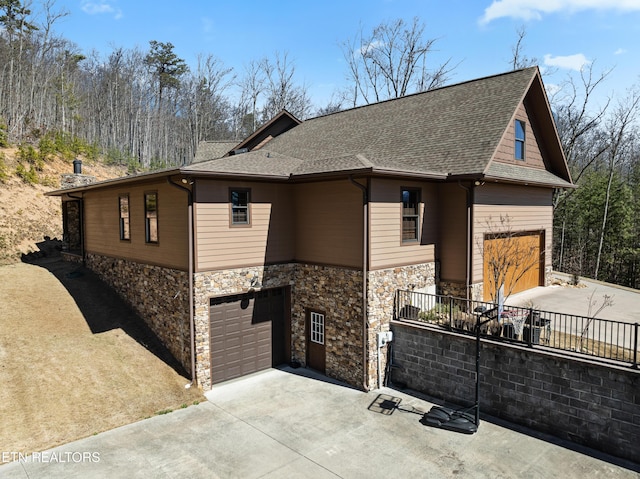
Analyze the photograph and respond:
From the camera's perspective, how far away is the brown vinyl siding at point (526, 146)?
1256cm

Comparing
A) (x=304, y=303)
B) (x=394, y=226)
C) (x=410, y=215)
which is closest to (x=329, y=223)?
(x=394, y=226)

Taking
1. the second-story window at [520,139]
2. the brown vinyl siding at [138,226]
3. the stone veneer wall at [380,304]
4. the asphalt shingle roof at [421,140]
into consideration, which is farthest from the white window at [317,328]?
the second-story window at [520,139]

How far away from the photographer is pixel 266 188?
11.2m

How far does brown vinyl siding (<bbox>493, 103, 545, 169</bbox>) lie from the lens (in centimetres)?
1256

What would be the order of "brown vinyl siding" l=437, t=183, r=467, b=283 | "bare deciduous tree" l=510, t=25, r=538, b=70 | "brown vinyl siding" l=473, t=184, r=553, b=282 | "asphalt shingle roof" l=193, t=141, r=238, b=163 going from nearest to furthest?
"brown vinyl siding" l=437, t=183, r=467, b=283 → "brown vinyl siding" l=473, t=184, r=553, b=282 → "asphalt shingle roof" l=193, t=141, r=238, b=163 → "bare deciduous tree" l=510, t=25, r=538, b=70

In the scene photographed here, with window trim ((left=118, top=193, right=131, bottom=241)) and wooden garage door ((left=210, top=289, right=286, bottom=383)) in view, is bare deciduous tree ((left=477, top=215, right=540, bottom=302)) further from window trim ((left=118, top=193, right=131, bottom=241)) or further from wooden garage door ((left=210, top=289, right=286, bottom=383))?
window trim ((left=118, top=193, right=131, bottom=241))

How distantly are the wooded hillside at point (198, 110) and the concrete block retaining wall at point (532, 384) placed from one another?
20008 mm

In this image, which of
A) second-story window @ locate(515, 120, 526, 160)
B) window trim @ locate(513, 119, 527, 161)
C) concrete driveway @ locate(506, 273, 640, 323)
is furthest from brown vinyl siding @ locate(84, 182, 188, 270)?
second-story window @ locate(515, 120, 526, 160)

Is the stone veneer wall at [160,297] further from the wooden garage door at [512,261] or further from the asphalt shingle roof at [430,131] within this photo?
the wooden garage door at [512,261]

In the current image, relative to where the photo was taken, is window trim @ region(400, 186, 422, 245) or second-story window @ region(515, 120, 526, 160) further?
second-story window @ region(515, 120, 526, 160)

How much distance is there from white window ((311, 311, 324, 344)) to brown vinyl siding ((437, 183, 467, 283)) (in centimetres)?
379

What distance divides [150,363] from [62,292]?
5127 mm

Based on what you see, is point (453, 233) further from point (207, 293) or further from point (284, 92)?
point (284, 92)

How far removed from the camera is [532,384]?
8.17 metres
